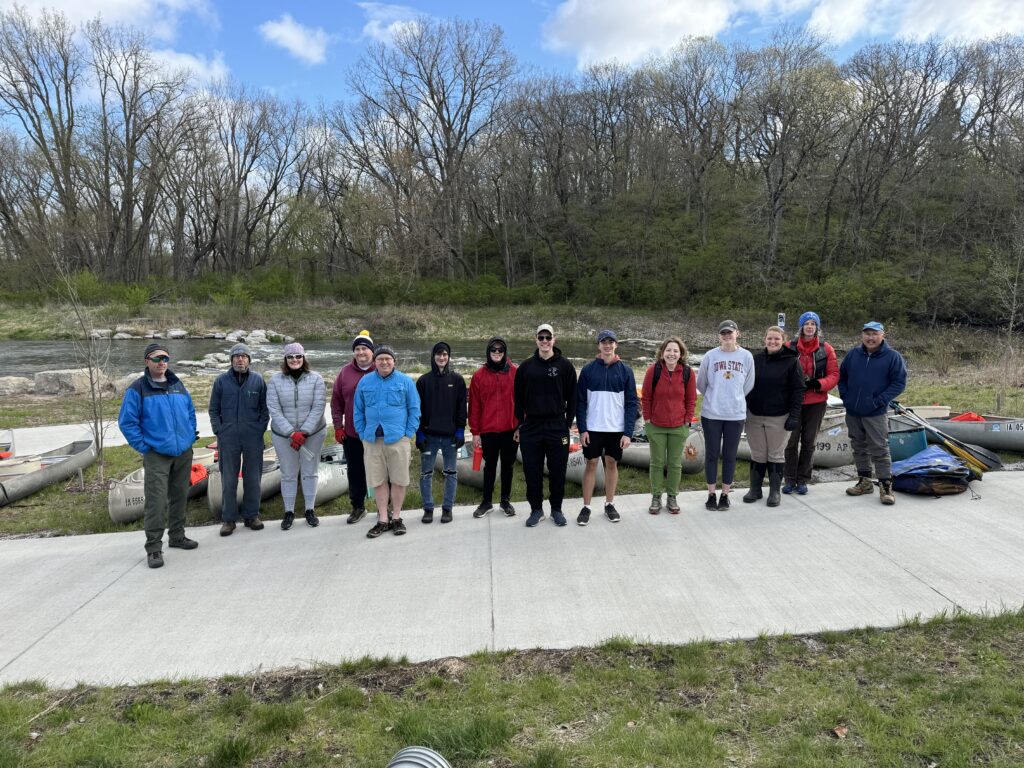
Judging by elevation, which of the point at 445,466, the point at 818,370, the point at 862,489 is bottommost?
the point at 862,489

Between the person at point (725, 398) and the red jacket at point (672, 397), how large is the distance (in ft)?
0.66

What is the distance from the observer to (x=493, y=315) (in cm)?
3962

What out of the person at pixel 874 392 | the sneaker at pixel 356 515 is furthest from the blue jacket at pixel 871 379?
the sneaker at pixel 356 515

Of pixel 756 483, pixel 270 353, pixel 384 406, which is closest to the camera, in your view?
pixel 384 406

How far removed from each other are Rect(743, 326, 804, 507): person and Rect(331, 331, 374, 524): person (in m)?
3.52

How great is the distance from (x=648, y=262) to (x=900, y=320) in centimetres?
1531

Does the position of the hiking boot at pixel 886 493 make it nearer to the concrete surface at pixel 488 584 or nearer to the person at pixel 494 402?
the concrete surface at pixel 488 584

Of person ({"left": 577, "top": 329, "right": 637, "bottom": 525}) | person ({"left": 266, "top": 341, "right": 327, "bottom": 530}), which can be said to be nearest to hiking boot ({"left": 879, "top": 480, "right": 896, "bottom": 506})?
person ({"left": 577, "top": 329, "right": 637, "bottom": 525})

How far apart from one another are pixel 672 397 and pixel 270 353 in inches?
936

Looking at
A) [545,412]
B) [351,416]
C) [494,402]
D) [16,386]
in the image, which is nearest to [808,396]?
[545,412]

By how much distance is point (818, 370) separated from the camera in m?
5.93

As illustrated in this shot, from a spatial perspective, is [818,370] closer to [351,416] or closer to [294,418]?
[351,416]

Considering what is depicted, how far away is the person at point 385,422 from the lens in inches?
203

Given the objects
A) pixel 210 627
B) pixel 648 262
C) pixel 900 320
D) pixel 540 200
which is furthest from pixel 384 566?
pixel 540 200
